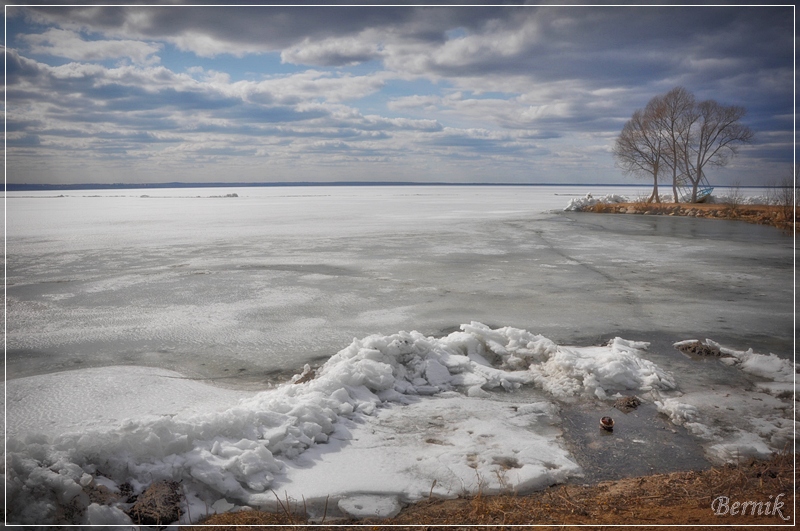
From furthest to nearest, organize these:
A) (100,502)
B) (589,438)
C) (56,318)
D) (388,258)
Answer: (388,258)
(56,318)
(589,438)
(100,502)

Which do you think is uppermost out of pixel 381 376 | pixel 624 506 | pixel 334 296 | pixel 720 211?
pixel 720 211

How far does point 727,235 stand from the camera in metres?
18.6

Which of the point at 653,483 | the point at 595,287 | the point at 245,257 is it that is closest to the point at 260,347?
the point at 653,483

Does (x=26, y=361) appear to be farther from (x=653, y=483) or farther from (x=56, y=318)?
(x=653, y=483)

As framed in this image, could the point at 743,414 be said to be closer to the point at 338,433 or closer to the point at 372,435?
the point at 372,435

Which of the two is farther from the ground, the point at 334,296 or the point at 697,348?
the point at 334,296

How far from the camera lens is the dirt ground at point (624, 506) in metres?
2.62

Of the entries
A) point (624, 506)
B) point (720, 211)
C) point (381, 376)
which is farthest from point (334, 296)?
point (720, 211)

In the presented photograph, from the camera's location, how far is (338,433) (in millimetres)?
3721

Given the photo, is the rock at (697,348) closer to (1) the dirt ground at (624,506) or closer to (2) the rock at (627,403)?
(2) the rock at (627,403)

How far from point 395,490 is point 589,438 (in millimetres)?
1645
